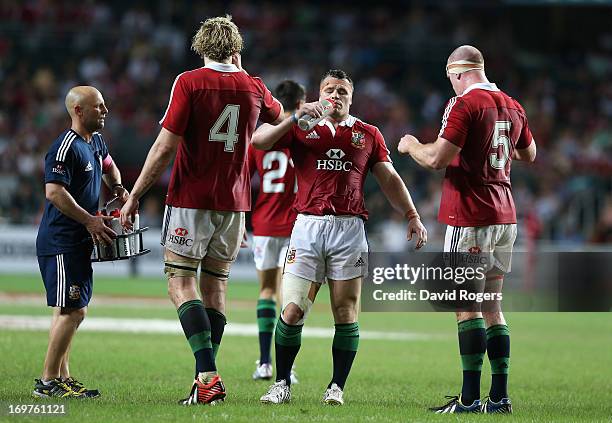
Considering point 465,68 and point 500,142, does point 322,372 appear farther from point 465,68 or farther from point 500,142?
point 465,68

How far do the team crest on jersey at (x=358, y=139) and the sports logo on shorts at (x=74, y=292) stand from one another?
254cm

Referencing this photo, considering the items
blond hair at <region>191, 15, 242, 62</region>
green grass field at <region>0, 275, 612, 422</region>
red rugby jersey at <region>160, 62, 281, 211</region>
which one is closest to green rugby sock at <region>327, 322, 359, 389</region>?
green grass field at <region>0, 275, 612, 422</region>

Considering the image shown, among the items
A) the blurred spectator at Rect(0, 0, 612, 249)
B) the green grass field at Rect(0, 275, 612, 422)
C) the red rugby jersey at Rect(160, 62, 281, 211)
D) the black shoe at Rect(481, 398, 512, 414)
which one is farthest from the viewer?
the blurred spectator at Rect(0, 0, 612, 249)

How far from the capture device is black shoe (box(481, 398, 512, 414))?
8148 mm

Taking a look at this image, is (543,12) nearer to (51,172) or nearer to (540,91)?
(540,91)

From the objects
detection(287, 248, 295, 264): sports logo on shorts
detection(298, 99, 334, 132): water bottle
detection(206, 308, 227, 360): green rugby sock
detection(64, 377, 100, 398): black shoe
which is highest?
Result: detection(298, 99, 334, 132): water bottle

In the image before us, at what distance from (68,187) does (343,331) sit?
2551mm

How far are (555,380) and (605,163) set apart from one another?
1942 centimetres

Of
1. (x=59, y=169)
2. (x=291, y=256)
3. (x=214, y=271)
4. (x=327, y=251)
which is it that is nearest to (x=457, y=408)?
(x=327, y=251)

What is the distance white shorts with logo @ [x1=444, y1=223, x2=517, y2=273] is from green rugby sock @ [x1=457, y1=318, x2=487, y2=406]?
540mm

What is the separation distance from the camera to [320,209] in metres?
8.22

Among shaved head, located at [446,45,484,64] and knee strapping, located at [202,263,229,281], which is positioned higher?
shaved head, located at [446,45,484,64]

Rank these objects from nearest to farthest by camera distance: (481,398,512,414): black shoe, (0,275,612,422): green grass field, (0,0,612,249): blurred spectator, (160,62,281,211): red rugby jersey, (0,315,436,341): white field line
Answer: (0,275,612,422): green grass field → (160,62,281,211): red rugby jersey → (481,398,512,414): black shoe → (0,315,436,341): white field line → (0,0,612,249): blurred spectator

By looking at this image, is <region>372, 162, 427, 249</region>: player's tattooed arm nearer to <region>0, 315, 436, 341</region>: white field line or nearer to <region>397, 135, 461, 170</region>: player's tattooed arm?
<region>397, 135, 461, 170</region>: player's tattooed arm
